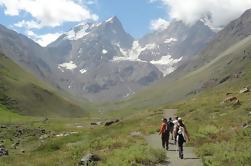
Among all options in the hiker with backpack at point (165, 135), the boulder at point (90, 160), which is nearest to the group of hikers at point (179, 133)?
the hiker with backpack at point (165, 135)

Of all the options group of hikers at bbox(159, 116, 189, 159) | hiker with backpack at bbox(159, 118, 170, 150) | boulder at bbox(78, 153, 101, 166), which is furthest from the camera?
hiker with backpack at bbox(159, 118, 170, 150)

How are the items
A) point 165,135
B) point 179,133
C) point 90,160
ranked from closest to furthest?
1. point 90,160
2. point 179,133
3. point 165,135

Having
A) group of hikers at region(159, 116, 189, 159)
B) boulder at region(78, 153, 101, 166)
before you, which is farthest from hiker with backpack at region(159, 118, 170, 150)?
boulder at region(78, 153, 101, 166)

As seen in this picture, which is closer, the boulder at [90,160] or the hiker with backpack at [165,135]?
the boulder at [90,160]

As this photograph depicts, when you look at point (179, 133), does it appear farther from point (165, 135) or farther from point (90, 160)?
point (90, 160)

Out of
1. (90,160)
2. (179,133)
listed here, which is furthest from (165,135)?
(90,160)

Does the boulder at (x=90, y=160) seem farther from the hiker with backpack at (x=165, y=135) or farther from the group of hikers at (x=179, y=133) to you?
the hiker with backpack at (x=165, y=135)

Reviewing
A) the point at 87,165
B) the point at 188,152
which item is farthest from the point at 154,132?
the point at 87,165

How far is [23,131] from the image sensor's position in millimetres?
118812

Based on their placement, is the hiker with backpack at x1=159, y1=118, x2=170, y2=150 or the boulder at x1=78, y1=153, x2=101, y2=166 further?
the hiker with backpack at x1=159, y1=118, x2=170, y2=150

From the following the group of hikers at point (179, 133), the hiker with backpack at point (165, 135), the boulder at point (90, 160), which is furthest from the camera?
the hiker with backpack at point (165, 135)

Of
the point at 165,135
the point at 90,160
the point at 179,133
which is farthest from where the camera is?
the point at 165,135

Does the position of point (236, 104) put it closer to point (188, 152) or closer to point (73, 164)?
point (188, 152)

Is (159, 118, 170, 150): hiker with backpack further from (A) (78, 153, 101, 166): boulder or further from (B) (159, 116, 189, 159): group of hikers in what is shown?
(A) (78, 153, 101, 166): boulder
